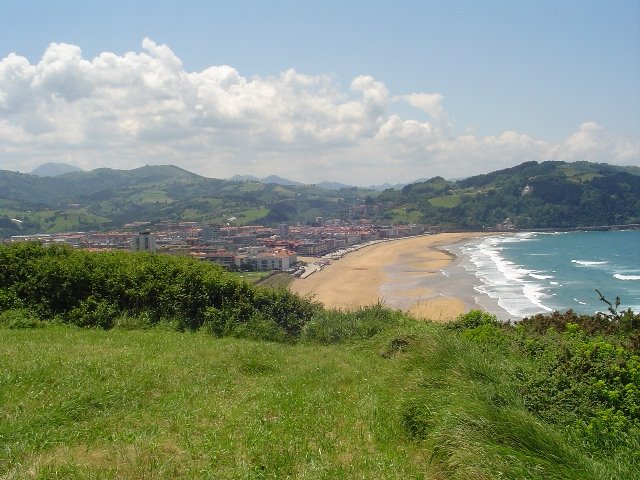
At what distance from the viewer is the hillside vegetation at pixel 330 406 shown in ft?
14.6

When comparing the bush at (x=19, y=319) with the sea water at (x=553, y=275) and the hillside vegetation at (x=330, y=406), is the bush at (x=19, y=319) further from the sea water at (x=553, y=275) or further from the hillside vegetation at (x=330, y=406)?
the sea water at (x=553, y=275)

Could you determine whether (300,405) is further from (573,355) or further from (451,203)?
(451,203)

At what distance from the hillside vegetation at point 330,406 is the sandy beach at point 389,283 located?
13.7 m

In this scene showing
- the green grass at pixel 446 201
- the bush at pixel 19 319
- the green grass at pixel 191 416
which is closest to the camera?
the green grass at pixel 191 416

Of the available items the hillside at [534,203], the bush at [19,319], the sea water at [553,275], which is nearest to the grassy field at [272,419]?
the bush at [19,319]

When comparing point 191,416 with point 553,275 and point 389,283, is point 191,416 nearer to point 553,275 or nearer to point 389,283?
point 389,283

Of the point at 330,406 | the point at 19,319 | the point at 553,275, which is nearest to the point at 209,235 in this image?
the point at 553,275

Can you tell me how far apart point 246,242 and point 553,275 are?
183 feet

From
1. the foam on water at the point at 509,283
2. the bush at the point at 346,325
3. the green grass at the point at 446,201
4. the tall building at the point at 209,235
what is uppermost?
the green grass at the point at 446,201

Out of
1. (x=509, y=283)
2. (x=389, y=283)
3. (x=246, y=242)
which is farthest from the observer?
(x=246, y=242)

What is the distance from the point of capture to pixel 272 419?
5934 millimetres

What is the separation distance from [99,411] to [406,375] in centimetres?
414

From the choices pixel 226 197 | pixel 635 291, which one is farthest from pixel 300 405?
pixel 226 197

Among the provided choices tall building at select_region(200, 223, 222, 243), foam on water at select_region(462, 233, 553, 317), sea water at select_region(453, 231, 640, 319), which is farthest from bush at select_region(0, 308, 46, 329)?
tall building at select_region(200, 223, 222, 243)
